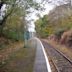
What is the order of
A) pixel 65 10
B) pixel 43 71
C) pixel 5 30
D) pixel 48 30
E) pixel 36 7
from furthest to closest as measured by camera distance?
pixel 48 30
pixel 65 10
pixel 5 30
pixel 36 7
pixel 43 71

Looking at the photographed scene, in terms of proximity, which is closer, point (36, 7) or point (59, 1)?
point (59, 1)

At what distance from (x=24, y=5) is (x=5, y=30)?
892 inches

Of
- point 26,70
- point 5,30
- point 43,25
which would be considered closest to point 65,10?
point 5,30

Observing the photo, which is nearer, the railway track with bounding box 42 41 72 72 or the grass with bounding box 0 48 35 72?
the railway track with bounding box 42 41 72 72

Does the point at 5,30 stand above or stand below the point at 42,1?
below

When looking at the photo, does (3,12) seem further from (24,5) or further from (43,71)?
(43,71)

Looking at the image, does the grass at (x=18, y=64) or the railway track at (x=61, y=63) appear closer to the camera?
the railway track at (x=61, y=63)

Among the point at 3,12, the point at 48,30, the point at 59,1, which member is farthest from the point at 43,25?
the point at 59,1

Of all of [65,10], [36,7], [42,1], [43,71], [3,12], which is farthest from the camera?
[65,10]

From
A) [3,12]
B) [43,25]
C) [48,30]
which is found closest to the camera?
[3,12]

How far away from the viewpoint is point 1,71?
52.1 feet

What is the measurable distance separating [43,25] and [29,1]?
3265 inches

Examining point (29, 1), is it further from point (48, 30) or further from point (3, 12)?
point (48, 30)

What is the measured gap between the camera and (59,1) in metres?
21.6
